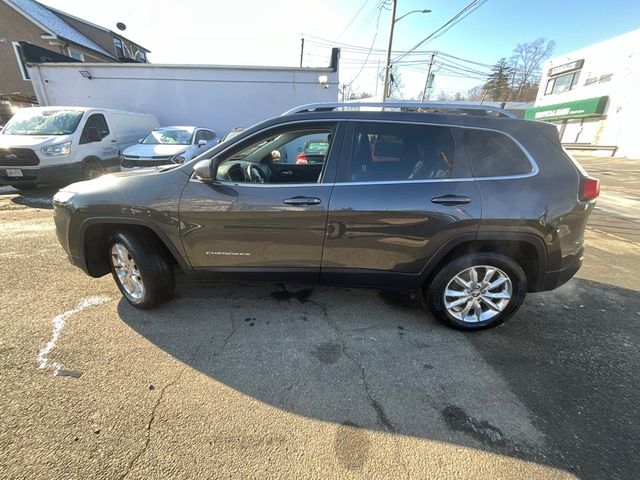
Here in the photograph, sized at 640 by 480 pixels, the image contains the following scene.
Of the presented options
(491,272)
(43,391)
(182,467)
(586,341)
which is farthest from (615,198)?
(43,391)

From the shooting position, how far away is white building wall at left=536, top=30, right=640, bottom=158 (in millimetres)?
20797

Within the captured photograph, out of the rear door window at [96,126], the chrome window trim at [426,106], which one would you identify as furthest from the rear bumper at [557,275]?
the rear door window at [96,126]

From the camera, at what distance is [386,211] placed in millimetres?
2389

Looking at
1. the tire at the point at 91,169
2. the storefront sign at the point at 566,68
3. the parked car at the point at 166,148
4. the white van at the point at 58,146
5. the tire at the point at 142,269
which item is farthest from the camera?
the storefront sign at the point at 566,68

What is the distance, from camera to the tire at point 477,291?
2.55 meters

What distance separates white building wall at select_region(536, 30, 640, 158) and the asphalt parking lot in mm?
26873

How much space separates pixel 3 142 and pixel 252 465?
876cm

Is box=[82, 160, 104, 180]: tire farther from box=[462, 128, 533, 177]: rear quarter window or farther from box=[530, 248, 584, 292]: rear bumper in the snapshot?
box=[530, 248, 584, 292]: rear bumper

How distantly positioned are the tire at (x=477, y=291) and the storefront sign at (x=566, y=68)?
3521 centimetres

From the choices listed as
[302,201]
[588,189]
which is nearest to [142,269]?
[302,201]

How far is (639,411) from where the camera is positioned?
1998 mm

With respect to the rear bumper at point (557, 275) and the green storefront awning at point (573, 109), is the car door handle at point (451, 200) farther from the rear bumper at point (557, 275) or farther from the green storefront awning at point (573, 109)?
the green storefront awning at point (573, 109)

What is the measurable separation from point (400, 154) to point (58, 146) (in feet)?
26.0

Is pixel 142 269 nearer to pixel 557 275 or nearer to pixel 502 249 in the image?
pixel 502 249
